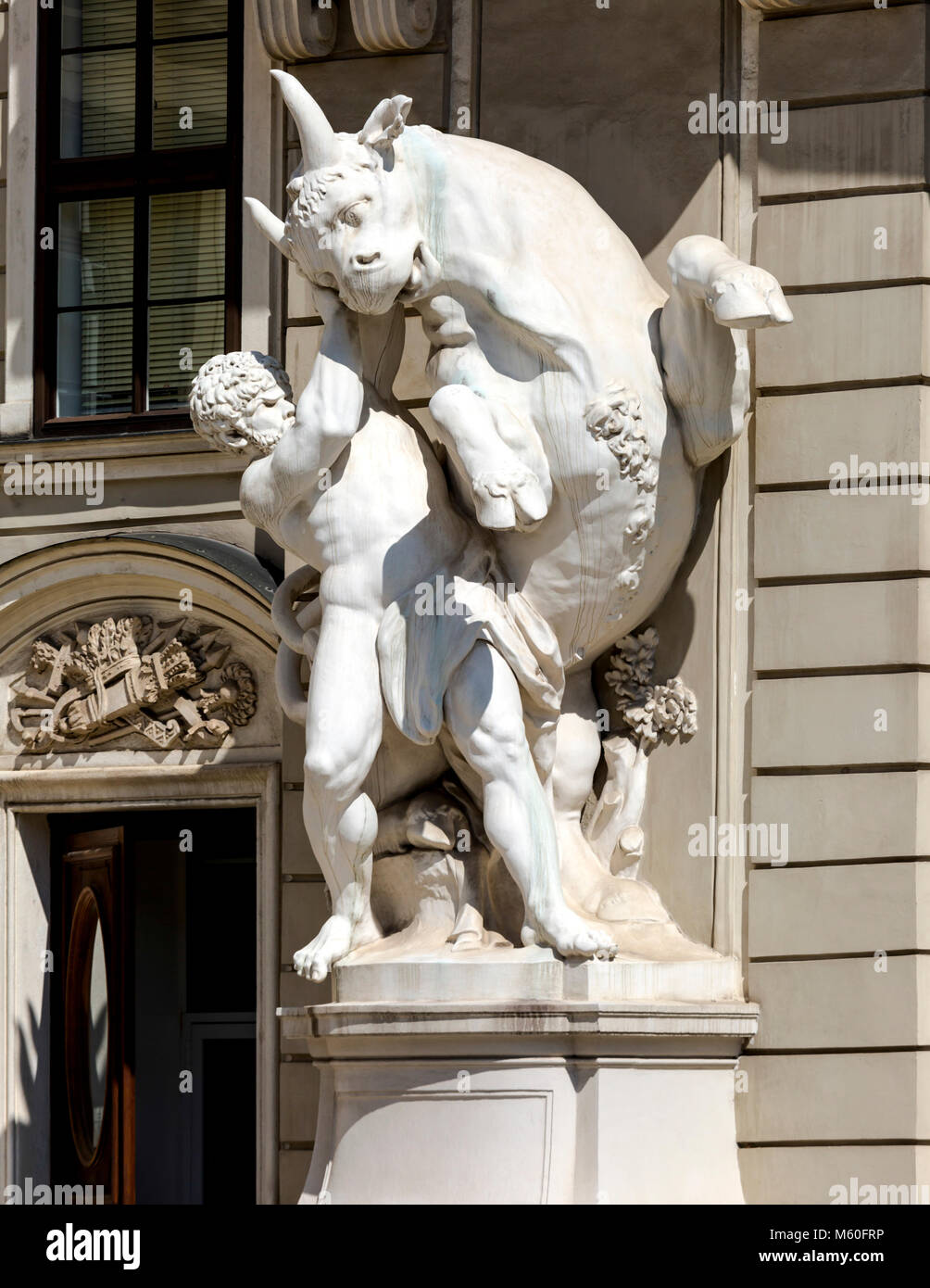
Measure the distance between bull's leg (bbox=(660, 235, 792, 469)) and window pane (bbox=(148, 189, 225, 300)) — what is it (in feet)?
8.77

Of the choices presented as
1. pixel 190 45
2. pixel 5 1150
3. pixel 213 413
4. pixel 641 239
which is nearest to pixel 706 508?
pixel 641 239

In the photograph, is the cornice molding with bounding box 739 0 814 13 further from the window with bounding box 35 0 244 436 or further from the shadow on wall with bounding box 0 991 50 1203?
the shadow on wall with bounding box 0 991 50 1203

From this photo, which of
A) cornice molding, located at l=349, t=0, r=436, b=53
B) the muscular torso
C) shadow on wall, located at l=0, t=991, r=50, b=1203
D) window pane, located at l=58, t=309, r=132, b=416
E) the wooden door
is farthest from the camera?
window pane, located at l=58, t=309, r=132, b=416

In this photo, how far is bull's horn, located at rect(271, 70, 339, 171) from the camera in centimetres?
820

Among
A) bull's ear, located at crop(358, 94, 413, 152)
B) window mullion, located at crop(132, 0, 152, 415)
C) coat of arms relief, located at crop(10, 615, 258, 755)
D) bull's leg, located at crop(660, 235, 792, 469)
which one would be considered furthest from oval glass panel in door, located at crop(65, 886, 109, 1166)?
bull's ear, located at crop(358, 94, 413, 152)

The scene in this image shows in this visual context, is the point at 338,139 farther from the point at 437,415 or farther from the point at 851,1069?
the point at 851,1069

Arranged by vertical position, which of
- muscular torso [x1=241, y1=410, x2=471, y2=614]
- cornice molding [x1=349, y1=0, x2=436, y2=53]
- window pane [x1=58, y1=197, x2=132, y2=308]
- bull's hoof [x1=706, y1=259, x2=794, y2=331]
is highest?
cornice molding [x1=349, y1=0, x2=436, y2=53]

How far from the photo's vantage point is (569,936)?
318 inches

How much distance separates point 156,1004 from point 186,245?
3.90 meters

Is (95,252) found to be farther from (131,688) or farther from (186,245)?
(131,688)

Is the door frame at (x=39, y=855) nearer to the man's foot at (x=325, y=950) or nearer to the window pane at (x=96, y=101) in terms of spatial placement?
the man's foot at (x=325, y=950)


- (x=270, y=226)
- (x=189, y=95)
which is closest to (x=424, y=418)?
(x=270, y=226)

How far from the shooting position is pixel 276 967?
31.5 feet
